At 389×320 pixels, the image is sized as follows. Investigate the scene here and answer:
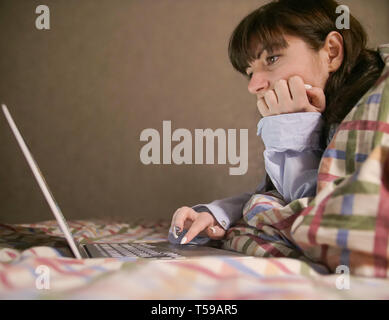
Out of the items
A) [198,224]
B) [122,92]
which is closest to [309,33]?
[198,224]

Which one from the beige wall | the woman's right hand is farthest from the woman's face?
the beige wall

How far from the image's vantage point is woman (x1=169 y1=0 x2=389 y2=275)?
0.66 m

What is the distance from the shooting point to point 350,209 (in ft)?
1.32

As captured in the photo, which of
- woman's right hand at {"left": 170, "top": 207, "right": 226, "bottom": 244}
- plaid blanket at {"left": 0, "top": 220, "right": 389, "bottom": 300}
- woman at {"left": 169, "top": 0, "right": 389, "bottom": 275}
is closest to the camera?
plaid blanket at {"left": 0, "top": 220, "right": 389, "bottom": 300}

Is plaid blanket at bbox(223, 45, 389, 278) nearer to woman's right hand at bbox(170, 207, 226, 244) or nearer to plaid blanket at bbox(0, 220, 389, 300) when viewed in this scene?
plaid blanket at bbox(0, 220, 389, 300)

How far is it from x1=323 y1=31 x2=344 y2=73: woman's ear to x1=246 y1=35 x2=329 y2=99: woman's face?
13 millimetres

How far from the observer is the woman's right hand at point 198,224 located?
766mm

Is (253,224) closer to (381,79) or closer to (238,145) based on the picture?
(381,79)

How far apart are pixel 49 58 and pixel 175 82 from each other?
2.16ft

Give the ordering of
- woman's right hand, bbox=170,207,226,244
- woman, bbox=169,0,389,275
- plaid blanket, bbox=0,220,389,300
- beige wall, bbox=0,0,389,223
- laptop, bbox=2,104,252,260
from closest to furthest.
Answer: plaid blanket, bbox=0,220,389,300
laptop, bbox=2,104,252,260
woman, bbox=169,0,389,275
woman's right hand, bbox=170,207,226,244
beige wall, bbox=0,0,389,223

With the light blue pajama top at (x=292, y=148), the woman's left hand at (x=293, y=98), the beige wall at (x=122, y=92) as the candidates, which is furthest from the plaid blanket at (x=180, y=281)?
the beige wall at (x=122, y=92)

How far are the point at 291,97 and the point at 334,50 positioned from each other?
0.67ft

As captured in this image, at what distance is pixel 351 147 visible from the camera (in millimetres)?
501

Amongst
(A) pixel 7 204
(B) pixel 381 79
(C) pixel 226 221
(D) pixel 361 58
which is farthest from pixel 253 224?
(A) pixel 7 204
